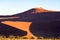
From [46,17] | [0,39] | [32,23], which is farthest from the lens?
[46,17]

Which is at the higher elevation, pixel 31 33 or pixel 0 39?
pixel 0 39

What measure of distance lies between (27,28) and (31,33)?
42.2 inches

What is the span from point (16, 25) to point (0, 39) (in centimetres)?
2180

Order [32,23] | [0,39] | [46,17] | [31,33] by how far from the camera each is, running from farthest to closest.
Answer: [46,17] → [32,23] → [31,33] → [0,39]

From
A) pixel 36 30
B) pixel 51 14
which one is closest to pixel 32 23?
pixel 36 30

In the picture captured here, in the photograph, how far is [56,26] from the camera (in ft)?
117

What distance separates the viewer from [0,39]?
35.2 feet

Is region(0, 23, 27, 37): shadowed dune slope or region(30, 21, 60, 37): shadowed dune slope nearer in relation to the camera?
region(0, 23, 27, 37): shadowed dune slope

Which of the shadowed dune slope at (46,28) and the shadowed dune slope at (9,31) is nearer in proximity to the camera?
the shadowed dune slope at (9,31)

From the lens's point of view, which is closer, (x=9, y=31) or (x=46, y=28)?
(x=9, y=31)

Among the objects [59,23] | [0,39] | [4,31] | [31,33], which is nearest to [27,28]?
[31,33]

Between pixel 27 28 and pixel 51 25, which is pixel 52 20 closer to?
pixel 51 25

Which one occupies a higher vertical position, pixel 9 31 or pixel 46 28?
pixel 46 28

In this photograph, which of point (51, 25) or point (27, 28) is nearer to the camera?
point (27, 28)
